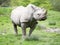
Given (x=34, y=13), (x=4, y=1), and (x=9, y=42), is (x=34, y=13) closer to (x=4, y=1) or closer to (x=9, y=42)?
(x=9, y=42)

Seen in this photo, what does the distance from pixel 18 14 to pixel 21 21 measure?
598mm

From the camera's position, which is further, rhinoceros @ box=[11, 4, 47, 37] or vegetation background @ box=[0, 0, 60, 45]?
vegetation background @ box=[0, 0, 60, 45]

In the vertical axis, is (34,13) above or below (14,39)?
above

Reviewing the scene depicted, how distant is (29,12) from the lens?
11727 mm

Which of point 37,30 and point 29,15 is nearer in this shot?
point 29,15

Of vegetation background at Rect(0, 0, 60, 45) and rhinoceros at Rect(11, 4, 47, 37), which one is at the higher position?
rhinoceros at Rect(11, 4, 47, 37)

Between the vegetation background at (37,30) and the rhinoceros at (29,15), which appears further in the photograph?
the vegetation background at (37,30)

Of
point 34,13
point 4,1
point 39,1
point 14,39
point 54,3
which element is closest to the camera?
point 34,13

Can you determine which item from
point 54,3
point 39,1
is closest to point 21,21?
point 54,3

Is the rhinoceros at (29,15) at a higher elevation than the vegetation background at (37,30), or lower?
higher

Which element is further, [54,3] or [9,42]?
[54,3]

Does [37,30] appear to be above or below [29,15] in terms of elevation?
below

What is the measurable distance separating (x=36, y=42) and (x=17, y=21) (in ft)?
5.07

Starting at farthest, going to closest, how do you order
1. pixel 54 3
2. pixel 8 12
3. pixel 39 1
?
pixel 39 1
pixel 54 3
pixel 8 12
